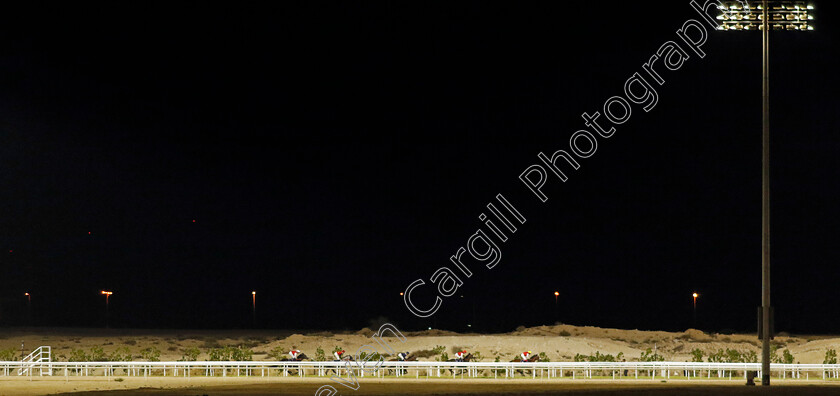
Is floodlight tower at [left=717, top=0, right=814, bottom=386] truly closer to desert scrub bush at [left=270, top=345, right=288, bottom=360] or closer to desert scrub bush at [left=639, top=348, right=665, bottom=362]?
desert scrub bush at [left=639, top=348, right=665, bottom=362]

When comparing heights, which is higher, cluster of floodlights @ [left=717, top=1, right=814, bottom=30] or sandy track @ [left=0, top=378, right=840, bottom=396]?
cluster of floodlights @ [left=717, top=1, right=814, bottom=30]

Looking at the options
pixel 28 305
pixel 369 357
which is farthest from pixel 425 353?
pixel 28 305

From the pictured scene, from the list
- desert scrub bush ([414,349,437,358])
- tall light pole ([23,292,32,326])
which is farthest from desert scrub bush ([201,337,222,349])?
tall light pole ([23,292,32,326])

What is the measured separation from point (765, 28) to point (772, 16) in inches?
63.9

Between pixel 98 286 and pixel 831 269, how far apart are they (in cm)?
8385

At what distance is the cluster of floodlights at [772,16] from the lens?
2581 cm

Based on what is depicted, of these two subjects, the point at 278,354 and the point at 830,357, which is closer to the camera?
the point at 830,357

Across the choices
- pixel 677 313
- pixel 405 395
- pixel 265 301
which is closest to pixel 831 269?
pixel 677 313

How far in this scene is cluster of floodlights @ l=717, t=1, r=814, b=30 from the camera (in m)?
25.8

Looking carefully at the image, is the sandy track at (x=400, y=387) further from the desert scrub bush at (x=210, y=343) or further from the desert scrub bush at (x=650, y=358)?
the desert scrub bush at (x=210, y=343)

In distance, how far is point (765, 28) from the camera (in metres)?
24.8

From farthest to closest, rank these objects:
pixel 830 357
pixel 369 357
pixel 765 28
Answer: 1. pixel 830 357
2. pixel 369 357
3. pixel 765 28

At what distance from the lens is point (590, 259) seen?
121 meters

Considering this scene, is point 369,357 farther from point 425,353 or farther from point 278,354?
point 425,353
